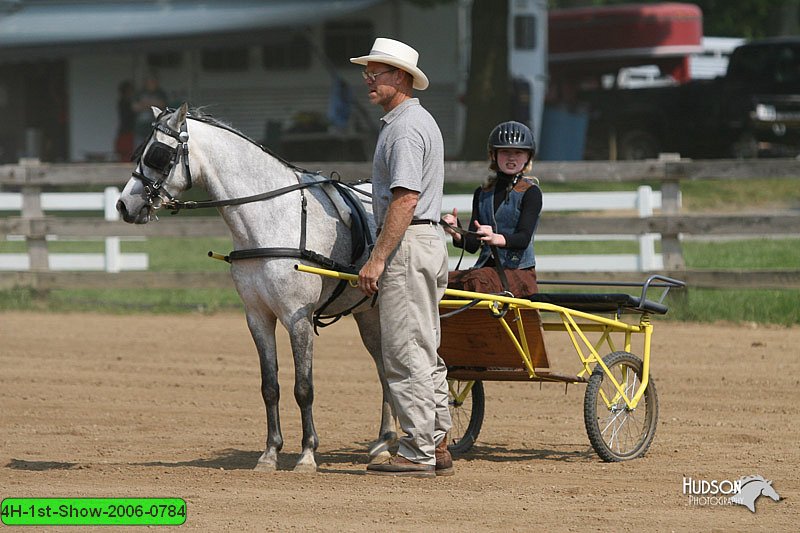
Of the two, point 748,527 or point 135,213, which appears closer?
point 748,527

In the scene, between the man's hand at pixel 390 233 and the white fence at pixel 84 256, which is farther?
the white fence at pixel 84 256

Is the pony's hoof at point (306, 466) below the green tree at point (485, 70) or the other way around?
below

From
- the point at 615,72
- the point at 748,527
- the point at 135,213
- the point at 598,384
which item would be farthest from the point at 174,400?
the point at 615,72

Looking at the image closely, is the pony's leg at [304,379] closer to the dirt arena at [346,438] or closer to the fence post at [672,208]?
the dirt arena at [346,438]

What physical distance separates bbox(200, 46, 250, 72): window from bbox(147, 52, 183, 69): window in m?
0.61

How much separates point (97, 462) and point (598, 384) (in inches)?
116

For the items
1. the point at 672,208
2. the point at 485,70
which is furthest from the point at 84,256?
the point at 485,70

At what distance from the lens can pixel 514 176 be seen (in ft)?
24.9

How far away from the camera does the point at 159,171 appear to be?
7.13m

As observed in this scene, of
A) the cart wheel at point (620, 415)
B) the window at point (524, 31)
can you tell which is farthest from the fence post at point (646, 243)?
the window at point (524, 31)

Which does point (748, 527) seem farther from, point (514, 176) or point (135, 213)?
point (135, 213)

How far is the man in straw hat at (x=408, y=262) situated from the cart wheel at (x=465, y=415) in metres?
1.11

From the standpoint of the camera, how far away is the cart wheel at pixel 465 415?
804 cm

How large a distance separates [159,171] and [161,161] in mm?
69
